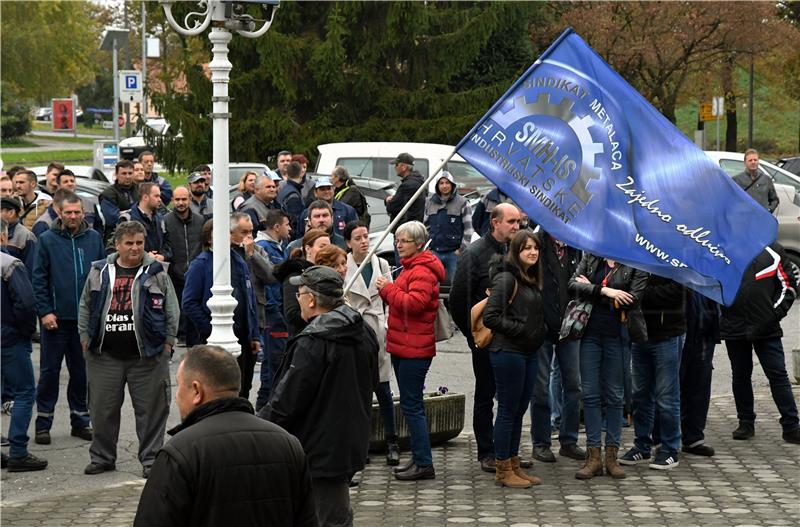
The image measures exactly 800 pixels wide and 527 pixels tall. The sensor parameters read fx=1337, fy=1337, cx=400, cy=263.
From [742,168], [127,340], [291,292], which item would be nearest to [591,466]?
[291,292]

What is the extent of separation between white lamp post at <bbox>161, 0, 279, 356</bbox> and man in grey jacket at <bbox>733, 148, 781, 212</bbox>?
36.3ft

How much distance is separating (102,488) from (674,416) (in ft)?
13.4

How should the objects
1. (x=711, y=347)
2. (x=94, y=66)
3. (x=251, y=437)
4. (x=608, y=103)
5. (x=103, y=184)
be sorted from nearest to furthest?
(x=251, y=437), (x=608, y=103), (x=711, y=347), (x=103, y=184), (x=94, y=66)

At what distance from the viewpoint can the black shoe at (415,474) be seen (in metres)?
9.33

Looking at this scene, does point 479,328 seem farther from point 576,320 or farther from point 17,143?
point 17,143

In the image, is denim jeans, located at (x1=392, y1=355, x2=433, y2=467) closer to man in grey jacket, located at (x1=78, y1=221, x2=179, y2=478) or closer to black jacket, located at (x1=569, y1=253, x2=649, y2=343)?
black jacket, located at (x1=569, y1=253, x2=649, y2=343)

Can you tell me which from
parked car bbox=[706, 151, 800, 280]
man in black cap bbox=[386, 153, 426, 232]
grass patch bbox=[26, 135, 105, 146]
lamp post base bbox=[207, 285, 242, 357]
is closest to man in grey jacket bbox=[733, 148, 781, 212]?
parked car bbox=[706, 151, 800, 280]

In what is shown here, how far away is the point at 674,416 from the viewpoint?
968cm

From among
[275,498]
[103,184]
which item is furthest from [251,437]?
[103,184]

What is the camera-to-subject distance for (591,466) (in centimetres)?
941

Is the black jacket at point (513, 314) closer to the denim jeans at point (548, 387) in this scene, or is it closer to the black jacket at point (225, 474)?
the denim jeans at point (548, 387)

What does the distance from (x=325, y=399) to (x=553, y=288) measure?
335 cm

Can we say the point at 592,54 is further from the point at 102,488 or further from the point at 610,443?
the point at 102,488

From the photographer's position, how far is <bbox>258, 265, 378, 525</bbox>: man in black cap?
21.2 feet
